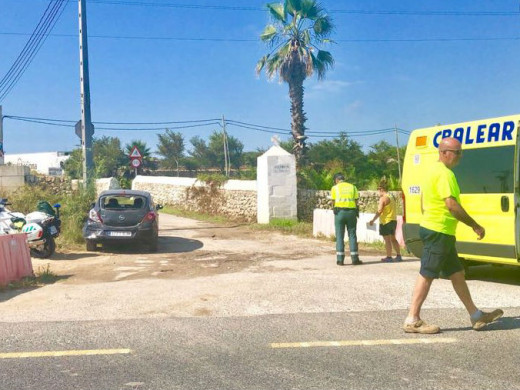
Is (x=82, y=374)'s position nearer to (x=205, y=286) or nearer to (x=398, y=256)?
(x=205, y=286)

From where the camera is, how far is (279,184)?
17625mm

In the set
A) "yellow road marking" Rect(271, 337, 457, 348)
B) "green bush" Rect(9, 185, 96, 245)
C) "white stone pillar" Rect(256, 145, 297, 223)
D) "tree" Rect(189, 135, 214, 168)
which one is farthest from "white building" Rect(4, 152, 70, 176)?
"yellow road marking" Rect(271, 337, 457, 348)

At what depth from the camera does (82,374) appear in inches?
177

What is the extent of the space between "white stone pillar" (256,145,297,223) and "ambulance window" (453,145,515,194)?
371 inches

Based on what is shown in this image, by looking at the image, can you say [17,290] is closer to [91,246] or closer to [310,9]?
[91,246]

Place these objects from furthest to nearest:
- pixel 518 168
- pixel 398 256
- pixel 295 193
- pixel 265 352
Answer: pixel 295 193
pixel 398 256
pixel 518 168
pixel 265 352

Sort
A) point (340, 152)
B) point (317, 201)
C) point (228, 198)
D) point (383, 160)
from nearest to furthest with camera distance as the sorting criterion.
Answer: point (317, 201), point (228, 198), point (383, 160), point (340, 152)

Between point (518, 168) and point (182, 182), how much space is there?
763 inches

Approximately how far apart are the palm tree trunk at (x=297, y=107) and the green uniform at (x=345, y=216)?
53.2 ft

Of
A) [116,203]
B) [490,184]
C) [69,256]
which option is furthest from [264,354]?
[116,203]

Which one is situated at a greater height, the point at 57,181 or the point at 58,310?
the point at 57,181

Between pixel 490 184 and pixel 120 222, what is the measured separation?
8063 millimetres

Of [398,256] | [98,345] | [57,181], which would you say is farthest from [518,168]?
[57,181]

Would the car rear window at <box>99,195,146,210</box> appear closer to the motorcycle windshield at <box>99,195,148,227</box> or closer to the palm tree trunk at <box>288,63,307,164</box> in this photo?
the motorcycle windshield at <box>99,195,148,227</box>
